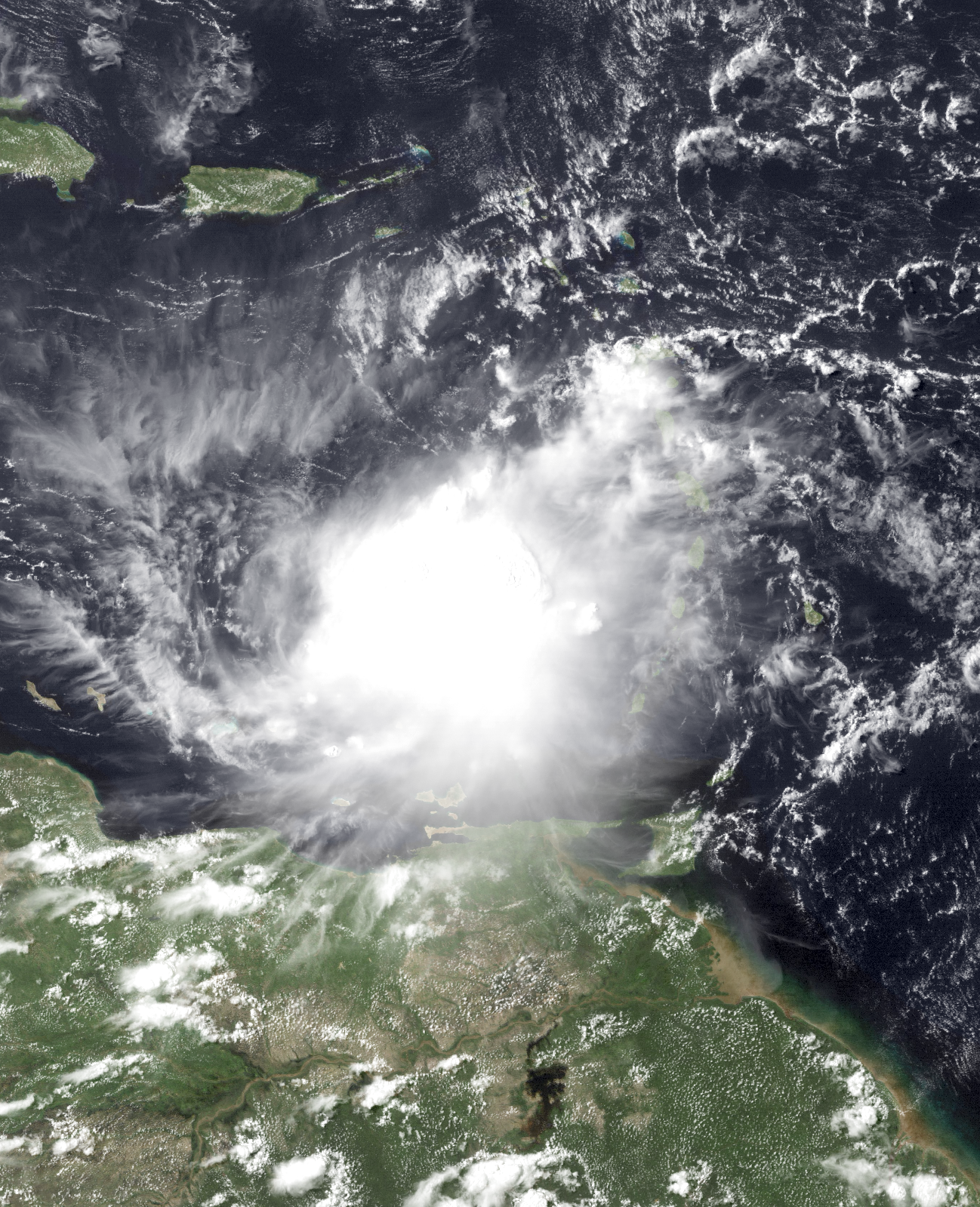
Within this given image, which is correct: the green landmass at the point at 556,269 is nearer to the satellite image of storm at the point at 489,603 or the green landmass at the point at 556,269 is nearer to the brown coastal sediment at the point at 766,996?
the satellite image of storm at the point at 489,603

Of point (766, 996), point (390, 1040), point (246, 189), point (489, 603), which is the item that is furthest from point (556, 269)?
point (390, 1040)

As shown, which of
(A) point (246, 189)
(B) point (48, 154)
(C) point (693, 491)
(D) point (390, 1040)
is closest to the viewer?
(D) point (390, 1040)

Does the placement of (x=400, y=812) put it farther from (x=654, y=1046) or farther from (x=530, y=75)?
(x=530, y=75)

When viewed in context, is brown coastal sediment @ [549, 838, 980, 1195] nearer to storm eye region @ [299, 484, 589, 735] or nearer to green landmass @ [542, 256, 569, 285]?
storm eye region @ [299, 484, 589, 735]

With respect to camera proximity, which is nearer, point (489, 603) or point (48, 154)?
point (489, 603)

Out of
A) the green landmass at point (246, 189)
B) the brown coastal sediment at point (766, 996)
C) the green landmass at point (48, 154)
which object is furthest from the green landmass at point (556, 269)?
the brown coastal sediment at point (766, 996)

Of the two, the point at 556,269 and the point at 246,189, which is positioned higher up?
the point at 246,189

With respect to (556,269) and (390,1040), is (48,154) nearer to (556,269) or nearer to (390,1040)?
(556,269)
